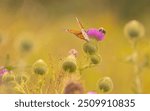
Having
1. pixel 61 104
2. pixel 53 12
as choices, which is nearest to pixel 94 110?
pixel 61 104

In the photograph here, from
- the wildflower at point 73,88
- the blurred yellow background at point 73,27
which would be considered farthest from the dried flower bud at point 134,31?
the wildflower at point 73,88

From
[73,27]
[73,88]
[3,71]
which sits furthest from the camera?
[73,27]

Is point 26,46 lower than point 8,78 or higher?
higher

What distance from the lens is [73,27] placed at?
329cm

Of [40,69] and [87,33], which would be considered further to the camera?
[87,33]

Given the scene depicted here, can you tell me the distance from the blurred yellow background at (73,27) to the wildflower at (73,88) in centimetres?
12

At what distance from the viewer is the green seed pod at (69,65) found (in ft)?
6.59

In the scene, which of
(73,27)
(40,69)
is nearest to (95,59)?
(40,69)

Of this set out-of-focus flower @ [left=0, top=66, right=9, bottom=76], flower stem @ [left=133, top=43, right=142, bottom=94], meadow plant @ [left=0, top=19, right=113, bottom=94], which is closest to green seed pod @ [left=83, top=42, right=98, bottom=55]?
meadow plant @ [left=0, top=19, right=113, bottom=94]

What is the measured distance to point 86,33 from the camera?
2156 millimetres

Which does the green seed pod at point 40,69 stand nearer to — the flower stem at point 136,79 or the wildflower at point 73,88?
the wildflower at point 73,88

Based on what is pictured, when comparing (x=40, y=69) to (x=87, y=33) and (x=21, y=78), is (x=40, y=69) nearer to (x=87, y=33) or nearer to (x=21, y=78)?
(x=21, y=78)

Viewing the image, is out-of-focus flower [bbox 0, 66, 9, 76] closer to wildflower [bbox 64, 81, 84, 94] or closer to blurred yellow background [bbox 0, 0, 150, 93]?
blurred yellow background [bbox 0, 0, 150, 93]

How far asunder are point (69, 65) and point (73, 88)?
61mm
